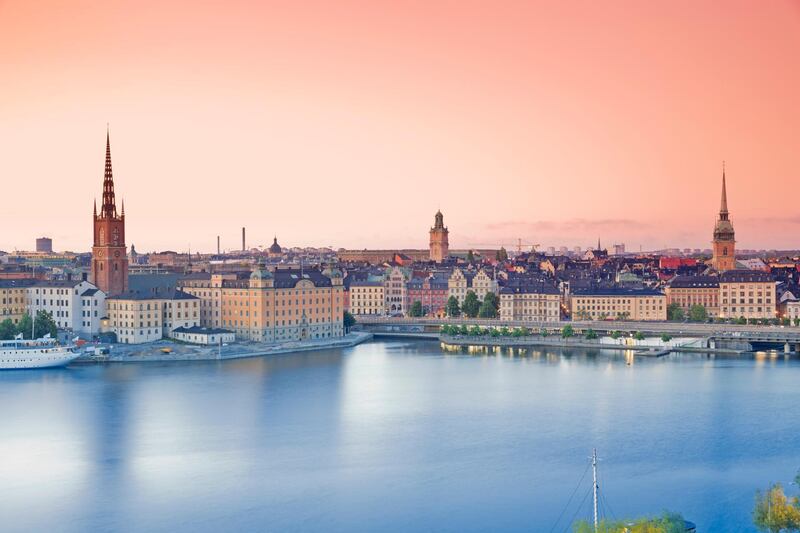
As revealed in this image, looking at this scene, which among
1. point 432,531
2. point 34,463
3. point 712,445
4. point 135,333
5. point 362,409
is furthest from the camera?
point 135,333

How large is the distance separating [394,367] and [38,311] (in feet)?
24.6

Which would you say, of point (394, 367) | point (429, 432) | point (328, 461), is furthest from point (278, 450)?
point (394, 367)

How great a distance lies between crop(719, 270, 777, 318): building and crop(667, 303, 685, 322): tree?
4.57 feet

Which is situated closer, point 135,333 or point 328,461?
point 328,461

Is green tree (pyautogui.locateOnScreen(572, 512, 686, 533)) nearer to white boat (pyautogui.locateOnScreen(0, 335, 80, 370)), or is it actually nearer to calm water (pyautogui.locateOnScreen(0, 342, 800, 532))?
calm water (pyautogui.locateOnScreen(0, 342, 800, 532))

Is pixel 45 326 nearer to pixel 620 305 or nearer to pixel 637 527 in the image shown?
pixel 620 305

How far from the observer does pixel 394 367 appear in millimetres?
19656

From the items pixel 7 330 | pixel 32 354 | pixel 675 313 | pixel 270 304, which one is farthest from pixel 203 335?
pixel 675 313

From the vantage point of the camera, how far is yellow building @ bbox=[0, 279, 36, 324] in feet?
74.2

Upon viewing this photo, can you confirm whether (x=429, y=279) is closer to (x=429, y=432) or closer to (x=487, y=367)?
(x=487, y=367)

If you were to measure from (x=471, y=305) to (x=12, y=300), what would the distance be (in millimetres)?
11234

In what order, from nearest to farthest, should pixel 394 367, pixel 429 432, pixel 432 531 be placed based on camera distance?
pixel 432 531 < pixel 429 432 < pixel 394 367

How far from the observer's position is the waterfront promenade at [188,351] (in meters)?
20.4

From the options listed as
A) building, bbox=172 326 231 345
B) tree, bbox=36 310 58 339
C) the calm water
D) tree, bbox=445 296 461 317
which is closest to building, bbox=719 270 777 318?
tree, bbox=445 296 461 317
